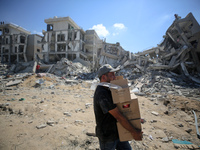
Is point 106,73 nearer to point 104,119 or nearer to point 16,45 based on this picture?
point 104,119

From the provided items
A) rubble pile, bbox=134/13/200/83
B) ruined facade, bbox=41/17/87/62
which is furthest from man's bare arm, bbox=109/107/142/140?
ruined facade, bbox=41/17/87/62

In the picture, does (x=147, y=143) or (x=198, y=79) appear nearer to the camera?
(x=147, y=143)

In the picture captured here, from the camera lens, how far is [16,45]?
98.5ft

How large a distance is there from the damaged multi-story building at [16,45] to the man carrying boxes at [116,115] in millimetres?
36832

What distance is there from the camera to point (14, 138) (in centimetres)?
229

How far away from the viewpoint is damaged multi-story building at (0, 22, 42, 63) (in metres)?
29.9

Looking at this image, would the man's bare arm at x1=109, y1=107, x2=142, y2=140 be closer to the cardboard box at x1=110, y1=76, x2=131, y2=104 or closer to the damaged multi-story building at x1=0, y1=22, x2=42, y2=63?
the cardboard box at x1=110, y1=76, x2=131, y2=104

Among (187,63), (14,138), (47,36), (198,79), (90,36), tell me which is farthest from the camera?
(90,36)

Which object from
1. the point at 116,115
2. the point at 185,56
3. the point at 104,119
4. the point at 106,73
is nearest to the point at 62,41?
the point at 185,56

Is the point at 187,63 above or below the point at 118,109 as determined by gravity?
above

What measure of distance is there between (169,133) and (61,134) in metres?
3.11

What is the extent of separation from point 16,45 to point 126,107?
4024cm

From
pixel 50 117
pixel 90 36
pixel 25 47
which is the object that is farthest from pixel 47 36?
pixel 50 117

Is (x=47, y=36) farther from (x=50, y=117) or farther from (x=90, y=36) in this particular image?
(x=50, y=117)
